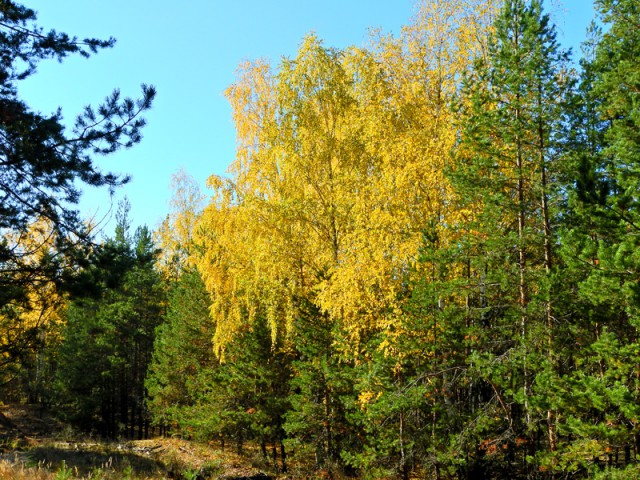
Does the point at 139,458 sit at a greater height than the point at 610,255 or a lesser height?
lesser

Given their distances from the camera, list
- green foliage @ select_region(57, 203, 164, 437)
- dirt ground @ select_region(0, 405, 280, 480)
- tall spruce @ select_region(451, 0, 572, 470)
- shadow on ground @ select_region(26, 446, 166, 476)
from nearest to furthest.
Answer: tall spruce @ select_region(451, 0, 572, 470) < dirt ground @ select_region(0, 405, 280, 480) < shadow on ground @ select_region(26, 446, 166, 476) < green foliage @ select_region(57, 203, 164, 437)

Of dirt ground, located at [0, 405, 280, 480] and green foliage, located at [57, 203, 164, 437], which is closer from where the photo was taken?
dirt ground, located at [0, 405, 280, 480]

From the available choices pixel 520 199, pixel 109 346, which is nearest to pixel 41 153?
pixel 520 199

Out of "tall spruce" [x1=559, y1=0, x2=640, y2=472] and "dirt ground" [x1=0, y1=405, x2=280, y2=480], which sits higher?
"tall spruce" [x1=559, y1=0, x2=640, y2=472]

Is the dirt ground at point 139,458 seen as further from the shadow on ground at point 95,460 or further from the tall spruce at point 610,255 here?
the tall spruce at point 610,255

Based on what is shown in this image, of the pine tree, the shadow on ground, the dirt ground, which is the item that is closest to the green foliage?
the dirt ground

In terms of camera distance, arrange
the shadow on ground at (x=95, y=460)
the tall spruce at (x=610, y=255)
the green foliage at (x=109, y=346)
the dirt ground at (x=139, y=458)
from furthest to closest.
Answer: the green foliage at (x=109, y=346)
the shadow on ground at (x=95, y=460)
the dirt ground at (x=139, y=458)
the tall spruce at (x=610, y=255)

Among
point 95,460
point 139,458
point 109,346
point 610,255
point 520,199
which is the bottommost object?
point 139,458

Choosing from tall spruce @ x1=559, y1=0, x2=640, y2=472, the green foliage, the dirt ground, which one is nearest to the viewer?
tall spruce @ x1=559, y1=0, x2=640, y2=472

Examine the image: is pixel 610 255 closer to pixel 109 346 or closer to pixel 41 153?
pixel 41 153

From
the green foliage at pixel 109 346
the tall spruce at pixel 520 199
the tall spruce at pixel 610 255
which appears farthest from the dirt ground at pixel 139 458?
the tall spruce at pixel 610 255

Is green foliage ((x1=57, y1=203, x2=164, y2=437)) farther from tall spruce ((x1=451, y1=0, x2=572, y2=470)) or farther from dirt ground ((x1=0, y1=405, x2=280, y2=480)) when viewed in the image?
tall spruce ((x1=451, y1=0, x2=572, y2=470))

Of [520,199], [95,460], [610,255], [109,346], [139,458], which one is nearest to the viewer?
[610,255]

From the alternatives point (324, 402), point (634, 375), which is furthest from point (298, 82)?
point (634, 375)
